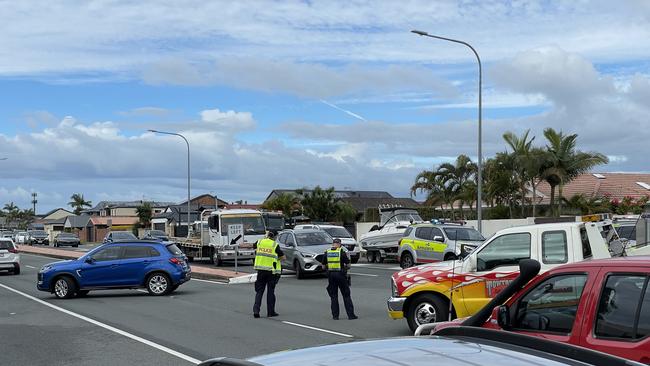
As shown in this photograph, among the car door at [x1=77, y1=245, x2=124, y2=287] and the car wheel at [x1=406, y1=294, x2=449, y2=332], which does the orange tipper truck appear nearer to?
the car wheel at [x1=406, y1=294, x2=449, y2=332]

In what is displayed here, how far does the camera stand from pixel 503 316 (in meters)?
6.24

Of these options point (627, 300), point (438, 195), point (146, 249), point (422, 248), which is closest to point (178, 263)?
point (146, 249)

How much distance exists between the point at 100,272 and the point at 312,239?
8704 millimetres

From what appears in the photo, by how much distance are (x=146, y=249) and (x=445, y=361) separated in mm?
19390

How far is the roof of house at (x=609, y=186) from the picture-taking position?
174 ft

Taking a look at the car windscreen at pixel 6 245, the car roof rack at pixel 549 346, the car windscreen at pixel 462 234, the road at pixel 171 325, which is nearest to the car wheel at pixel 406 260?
the car windscreen at pixel 462 234

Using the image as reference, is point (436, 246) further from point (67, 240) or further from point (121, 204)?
point (121, 204)

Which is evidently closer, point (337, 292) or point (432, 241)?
point (337, 292)

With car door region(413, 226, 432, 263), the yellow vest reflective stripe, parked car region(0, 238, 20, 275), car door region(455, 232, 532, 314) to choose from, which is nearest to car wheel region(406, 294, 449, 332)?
car door region(455, 232, 532, 314)

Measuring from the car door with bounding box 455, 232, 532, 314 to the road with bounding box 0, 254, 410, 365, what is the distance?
1.73 metres

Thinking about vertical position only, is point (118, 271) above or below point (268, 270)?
below

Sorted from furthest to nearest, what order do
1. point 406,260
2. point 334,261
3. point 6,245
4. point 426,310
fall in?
point 6,245
point 406,260
point 334,261
point 426,310

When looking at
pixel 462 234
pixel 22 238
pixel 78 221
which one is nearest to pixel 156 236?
pixel 462 234

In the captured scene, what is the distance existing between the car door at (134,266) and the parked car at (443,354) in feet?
60.2
